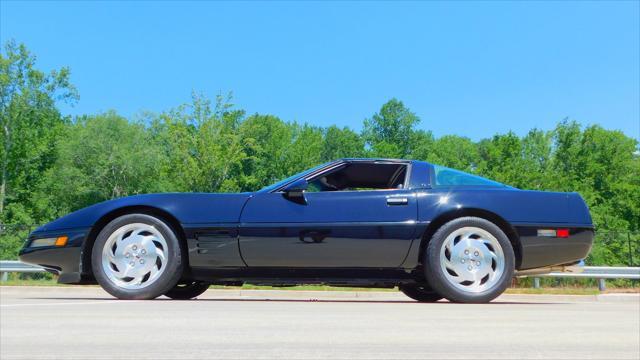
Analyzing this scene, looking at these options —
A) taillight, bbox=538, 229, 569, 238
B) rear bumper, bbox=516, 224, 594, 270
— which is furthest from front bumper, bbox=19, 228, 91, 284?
taillight, bbox=538, 229, 569, 238

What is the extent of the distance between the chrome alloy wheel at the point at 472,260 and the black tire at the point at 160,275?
1842mm

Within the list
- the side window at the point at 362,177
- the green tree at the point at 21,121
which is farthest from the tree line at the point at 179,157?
the side window at the point at 362,177

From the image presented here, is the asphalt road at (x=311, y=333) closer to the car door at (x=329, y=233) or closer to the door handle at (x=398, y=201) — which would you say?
the car door at (x=329, y=233)

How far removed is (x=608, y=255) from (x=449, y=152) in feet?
157

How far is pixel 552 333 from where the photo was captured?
93.4 inches

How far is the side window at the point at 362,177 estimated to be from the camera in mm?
5156

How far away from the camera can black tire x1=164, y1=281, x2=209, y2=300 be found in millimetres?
5105

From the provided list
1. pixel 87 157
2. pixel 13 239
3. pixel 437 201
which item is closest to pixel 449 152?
pixel 87 157

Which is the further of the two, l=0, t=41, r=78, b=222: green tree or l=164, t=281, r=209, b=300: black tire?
l=0, t=41, r=78, b=222: green tree

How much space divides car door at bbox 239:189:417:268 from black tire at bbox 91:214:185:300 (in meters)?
0.47

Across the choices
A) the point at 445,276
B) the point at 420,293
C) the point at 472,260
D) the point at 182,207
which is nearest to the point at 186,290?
the point at 182,207

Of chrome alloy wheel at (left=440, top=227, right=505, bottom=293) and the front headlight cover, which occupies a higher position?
the front headlight cover

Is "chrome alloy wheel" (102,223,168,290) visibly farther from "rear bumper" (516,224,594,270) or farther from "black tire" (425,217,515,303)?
"rear bumper" (516,224,594,270)

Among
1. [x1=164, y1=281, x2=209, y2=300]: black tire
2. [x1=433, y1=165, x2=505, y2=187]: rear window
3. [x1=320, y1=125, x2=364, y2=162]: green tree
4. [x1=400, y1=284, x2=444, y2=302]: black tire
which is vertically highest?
[x1=320, y1=125, x2=364, y2=162]: green tree
